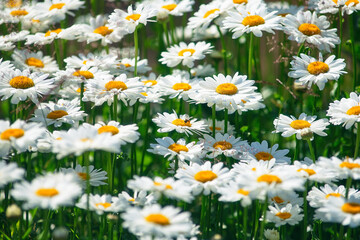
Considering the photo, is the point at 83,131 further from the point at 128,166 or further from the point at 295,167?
the point at 128,166

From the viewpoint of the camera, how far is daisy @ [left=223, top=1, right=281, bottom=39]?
10.1ft

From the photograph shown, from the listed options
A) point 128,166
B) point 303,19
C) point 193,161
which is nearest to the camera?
point 193,161

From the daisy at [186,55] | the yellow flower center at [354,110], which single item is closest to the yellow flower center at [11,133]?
the daisy at [186,55]

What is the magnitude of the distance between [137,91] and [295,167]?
0.96m

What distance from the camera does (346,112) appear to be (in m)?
2.70

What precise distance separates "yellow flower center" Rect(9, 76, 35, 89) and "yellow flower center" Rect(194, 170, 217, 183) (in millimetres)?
1151

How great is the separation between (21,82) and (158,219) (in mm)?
1400

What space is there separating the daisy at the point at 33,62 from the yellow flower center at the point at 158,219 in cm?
191

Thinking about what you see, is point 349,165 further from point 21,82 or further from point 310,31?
point 21,82

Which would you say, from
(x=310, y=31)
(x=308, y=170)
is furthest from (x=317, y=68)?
(x=308, y=170)

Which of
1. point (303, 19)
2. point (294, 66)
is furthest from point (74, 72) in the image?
point (303, 19)

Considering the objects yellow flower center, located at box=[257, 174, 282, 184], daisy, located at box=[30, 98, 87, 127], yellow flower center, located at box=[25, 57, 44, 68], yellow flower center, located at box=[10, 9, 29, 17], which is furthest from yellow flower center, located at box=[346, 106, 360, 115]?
yellow flower center, located at box=[10, 9, 29, 17]

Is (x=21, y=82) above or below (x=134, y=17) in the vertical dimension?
below

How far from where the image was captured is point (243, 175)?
83.4 inches
